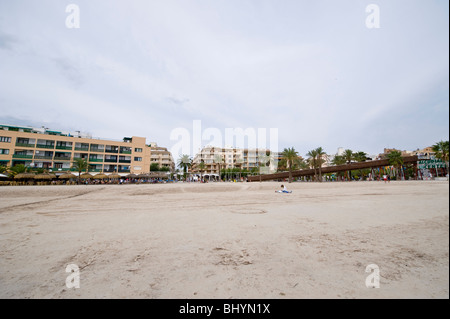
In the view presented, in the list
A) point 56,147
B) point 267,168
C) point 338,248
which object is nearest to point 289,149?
point 267,168

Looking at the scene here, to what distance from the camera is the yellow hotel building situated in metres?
53.8

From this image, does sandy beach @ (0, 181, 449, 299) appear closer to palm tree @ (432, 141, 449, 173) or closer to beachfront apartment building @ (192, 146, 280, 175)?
palm tree @ (432, 141, 449, 173)

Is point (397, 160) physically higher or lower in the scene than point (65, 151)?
lower

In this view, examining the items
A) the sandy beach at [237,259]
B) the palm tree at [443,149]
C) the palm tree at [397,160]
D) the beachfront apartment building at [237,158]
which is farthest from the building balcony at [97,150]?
the palm tree at [397,160]

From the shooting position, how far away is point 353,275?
3549mm

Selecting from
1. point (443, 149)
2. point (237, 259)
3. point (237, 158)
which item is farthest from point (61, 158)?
point (237, 158)

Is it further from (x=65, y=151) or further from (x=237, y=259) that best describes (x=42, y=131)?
(x=237, y=259)

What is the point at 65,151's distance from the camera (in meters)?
60.5

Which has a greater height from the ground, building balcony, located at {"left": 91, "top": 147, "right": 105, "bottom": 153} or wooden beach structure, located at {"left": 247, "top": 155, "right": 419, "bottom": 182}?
building balcony, located at {"left": 91, "top": 147, "right": 105, "bottom": 153}

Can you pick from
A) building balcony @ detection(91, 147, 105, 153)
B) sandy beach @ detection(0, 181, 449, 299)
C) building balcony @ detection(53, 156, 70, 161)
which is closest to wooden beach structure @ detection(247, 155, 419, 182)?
sandy beach @ detection(0, 181, 449, 299)
